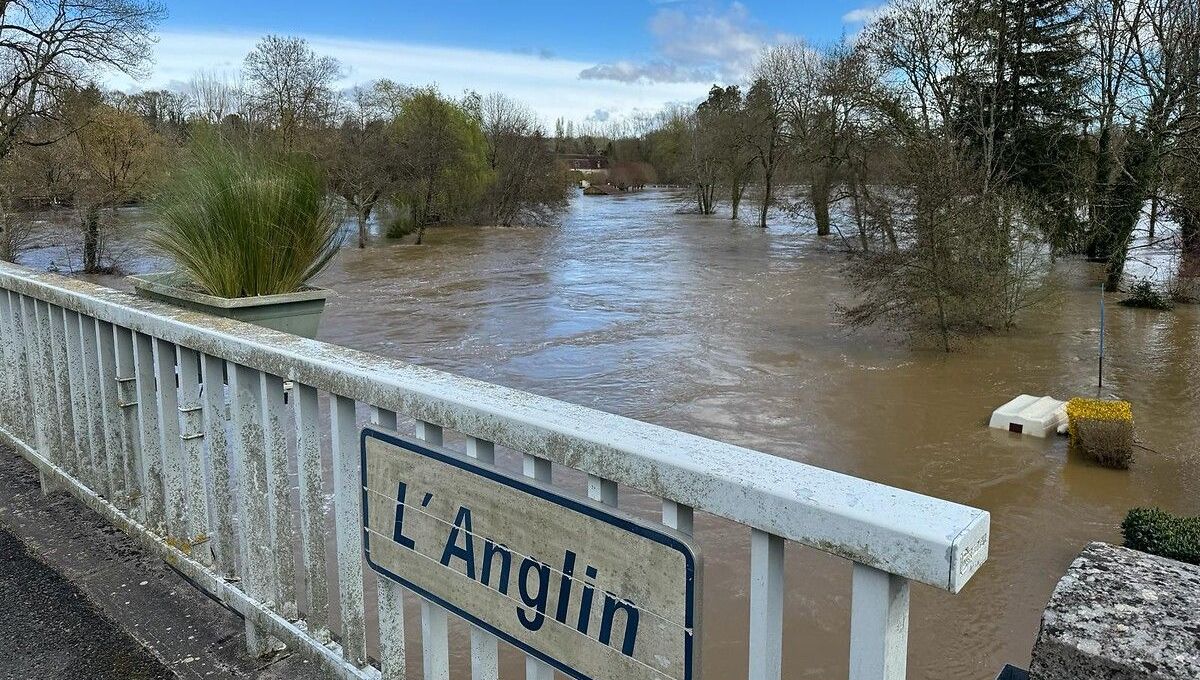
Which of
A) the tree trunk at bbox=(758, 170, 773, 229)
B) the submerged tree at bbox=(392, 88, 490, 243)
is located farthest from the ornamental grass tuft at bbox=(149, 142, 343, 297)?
the tree trunk at bbox=(758, 170, 773, 229)

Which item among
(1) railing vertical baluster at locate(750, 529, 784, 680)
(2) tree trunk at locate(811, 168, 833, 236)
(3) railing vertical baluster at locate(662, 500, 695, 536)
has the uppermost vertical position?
(2) tree trunk at locate(811, 168, 833, 236)

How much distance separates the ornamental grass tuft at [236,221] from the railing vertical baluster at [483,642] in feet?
14.2

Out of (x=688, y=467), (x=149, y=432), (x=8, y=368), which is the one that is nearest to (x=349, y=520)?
(x=688, y=467)

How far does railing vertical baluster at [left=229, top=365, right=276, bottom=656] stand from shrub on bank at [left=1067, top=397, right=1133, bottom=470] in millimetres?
8252

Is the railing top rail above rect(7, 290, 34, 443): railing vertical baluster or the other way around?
above

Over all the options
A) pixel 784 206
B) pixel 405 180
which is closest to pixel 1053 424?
pixel 784 206

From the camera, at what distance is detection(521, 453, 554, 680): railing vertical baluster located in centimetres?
126

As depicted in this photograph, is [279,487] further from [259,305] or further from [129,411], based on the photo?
[259,305]

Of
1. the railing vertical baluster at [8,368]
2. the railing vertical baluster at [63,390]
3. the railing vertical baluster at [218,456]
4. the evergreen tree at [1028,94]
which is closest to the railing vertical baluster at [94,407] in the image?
the railing vertical baluster at [63,390]

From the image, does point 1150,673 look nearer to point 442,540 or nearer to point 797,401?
point 442,540

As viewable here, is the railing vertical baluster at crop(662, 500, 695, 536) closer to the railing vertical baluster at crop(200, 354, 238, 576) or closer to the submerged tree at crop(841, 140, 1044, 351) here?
the railing vertical baluster at crop(200, 354, 238, 576)

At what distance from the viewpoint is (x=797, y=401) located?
1041 centimetres

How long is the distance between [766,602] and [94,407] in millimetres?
2268

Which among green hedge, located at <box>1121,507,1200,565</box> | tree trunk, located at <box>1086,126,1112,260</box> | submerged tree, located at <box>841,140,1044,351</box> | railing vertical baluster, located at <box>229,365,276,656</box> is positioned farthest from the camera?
tree trunk, located at <box>1086,126,1112,260</box>
